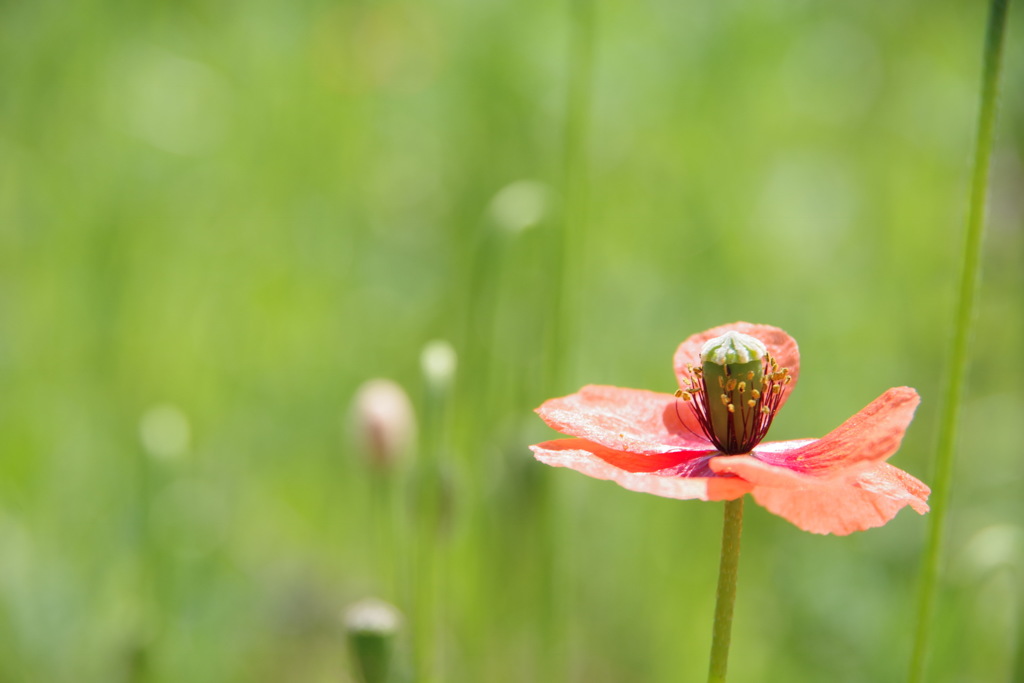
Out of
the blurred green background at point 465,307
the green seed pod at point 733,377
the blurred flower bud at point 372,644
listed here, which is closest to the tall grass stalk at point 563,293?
the blurred green background at point 465,307

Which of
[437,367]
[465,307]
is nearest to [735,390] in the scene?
[437,367]

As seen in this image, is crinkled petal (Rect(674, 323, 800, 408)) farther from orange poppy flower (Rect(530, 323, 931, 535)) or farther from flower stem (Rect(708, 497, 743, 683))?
flower stem (Rect(708, 497, 743, 683))

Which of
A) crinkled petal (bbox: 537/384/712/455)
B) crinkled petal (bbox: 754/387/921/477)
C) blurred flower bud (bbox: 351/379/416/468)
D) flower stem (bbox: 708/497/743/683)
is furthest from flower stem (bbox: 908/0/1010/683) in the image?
blurred flower bud (bbox: 351/379/416/468)

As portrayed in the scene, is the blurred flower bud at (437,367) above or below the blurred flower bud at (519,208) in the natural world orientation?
below

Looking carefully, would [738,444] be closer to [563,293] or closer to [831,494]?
[831,494]

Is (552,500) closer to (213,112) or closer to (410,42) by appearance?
(213,112)

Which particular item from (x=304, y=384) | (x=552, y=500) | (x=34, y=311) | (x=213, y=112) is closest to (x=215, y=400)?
(x=304, y=384)

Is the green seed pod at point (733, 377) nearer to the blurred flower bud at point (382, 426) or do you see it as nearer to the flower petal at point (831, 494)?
the flower petal at point (831, 494)
